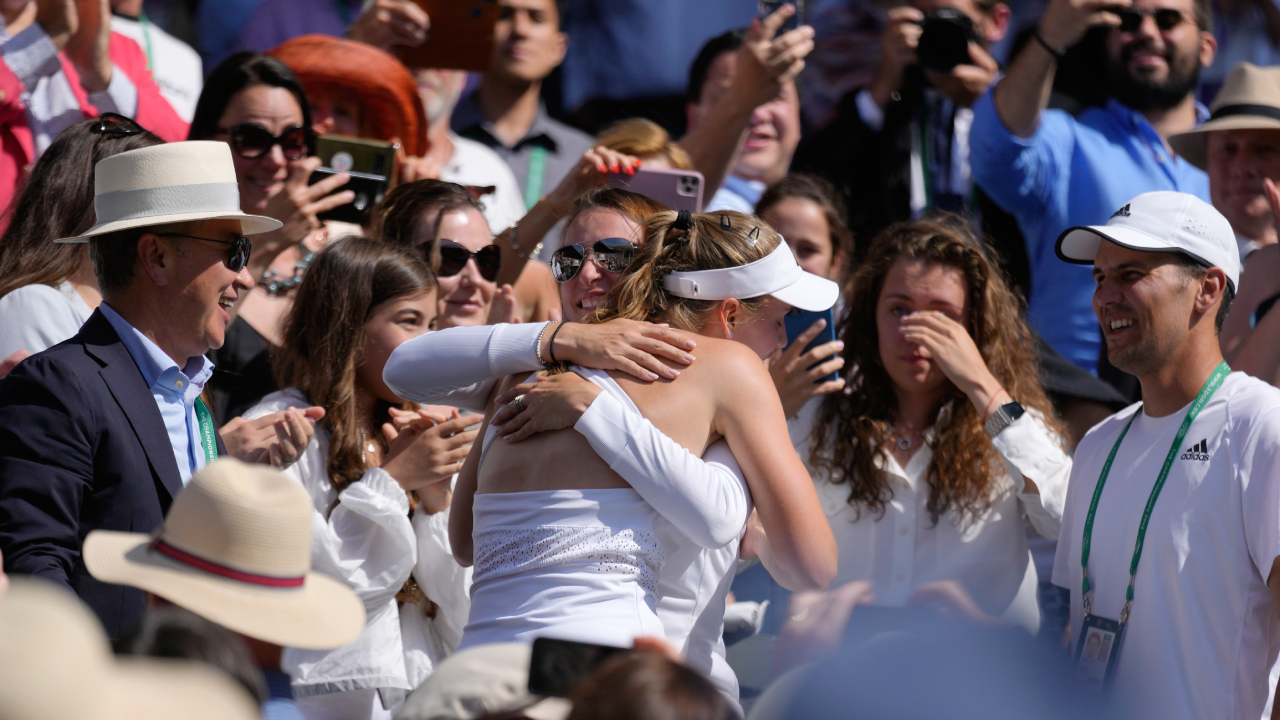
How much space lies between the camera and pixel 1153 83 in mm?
5273

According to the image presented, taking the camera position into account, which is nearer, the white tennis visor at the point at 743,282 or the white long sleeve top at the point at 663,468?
the white long sleeve top at the point at 663,468

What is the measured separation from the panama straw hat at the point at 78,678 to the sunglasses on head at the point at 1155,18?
193 inches

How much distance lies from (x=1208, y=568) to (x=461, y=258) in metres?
2.32

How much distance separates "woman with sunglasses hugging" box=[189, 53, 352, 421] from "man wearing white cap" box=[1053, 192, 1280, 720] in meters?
2.30

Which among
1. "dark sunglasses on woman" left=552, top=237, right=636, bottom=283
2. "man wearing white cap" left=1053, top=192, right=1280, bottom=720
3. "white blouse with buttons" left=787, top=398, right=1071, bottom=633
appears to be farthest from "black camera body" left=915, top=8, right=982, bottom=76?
"dark sunglasses on woman" left=552, top=237, right=636, bottom=283

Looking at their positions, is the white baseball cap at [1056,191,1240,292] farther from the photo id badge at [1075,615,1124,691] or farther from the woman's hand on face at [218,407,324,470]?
the woman's hand on face at [218,407,324,470]

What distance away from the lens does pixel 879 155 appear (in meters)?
5.52

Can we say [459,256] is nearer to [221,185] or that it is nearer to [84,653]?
[221,185]

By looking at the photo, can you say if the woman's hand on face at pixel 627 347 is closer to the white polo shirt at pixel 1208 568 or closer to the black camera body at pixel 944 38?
the white polo shirt at pixel 1208 568

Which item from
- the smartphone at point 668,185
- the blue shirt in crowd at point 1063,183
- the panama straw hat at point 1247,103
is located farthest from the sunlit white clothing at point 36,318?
the panama straw hat at point 1247,103

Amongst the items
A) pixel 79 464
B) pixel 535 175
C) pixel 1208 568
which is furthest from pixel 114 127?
pixel 1208 568

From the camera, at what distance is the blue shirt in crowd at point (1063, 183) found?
15.8 ft

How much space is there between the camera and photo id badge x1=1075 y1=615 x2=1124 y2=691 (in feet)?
9.93

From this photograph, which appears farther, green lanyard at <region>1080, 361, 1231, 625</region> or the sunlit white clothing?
green lanyard at <region>1080, 361, 1231, 625</region>
